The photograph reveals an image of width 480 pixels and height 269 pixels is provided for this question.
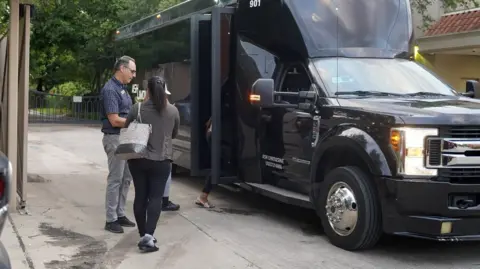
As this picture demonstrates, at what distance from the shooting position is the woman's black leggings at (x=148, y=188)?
593 cm

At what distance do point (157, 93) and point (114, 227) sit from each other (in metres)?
1.79

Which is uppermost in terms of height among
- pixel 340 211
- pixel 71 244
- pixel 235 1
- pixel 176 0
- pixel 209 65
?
pixel 176 0

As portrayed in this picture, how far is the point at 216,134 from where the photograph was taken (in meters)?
7.95

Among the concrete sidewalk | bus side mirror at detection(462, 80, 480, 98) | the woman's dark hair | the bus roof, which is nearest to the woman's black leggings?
the concrete sidewalk

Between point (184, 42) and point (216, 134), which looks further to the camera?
point (184, 42)

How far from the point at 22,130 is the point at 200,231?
276cm

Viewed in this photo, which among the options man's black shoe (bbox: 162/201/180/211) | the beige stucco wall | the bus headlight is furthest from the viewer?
the beige stucco wall

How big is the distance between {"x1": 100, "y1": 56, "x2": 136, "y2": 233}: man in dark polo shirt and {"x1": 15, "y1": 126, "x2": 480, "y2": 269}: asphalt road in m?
0.32

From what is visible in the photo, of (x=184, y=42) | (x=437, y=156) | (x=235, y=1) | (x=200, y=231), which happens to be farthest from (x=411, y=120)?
(x=184, y=42)

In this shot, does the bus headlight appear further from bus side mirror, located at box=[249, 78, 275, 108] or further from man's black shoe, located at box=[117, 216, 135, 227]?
man's black shoe, located at box=[117, 216, 135, 227]

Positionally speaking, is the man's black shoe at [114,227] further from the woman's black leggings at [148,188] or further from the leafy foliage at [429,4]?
the leafy foliage at [429,4]

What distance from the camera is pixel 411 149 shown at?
5.51 meters

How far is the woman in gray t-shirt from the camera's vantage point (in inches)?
232

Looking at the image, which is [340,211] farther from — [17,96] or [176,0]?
[176,0]
